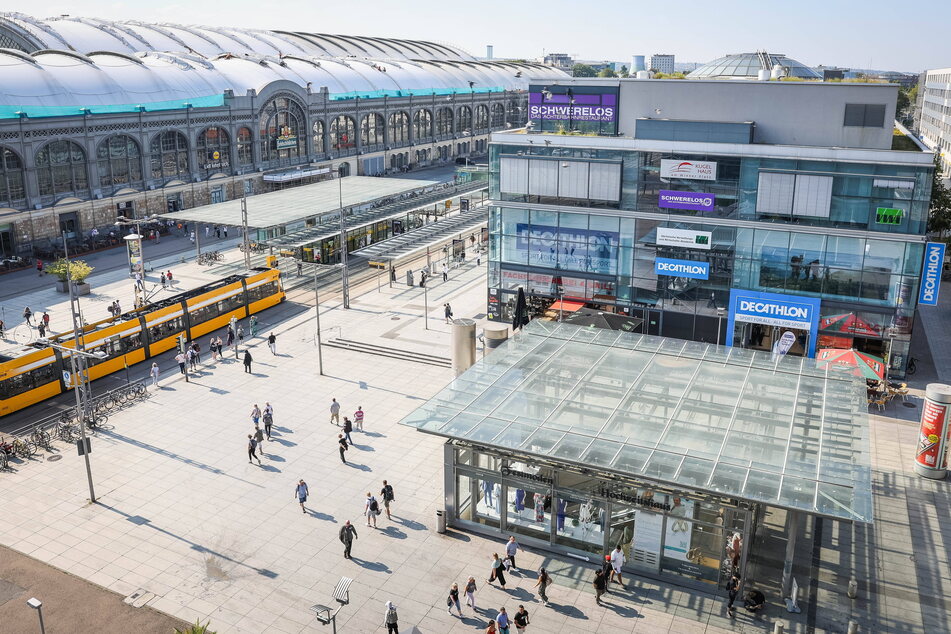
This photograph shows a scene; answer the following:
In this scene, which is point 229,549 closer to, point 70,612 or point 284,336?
point 70,612

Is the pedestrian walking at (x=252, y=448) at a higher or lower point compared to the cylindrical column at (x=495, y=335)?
lower

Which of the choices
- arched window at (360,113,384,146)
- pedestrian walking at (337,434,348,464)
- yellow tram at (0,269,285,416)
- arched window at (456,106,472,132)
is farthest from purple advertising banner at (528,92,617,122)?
arched window at (456,106,472,132)

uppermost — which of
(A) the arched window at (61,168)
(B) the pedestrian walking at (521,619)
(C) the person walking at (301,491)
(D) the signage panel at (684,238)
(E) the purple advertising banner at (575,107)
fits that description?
(E) the purple advertising banner at (575,107)

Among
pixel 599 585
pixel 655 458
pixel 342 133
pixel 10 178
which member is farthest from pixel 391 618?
pixel 342 133

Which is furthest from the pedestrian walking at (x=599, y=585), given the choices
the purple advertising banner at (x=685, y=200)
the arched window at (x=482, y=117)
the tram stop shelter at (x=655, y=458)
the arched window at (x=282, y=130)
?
the arched window at (x=482, y=117)

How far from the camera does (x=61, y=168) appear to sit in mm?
70375

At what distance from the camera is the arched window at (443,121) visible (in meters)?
126

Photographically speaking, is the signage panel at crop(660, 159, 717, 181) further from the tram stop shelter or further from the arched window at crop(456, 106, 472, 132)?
the arched window at crop(456, 106, 472, 132)

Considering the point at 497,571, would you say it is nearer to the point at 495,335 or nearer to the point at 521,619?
the point at 521,619

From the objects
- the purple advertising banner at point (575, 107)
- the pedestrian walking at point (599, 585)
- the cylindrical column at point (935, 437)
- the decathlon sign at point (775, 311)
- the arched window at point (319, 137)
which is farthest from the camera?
the arched window at point (319, 137)

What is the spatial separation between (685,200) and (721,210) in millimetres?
2005

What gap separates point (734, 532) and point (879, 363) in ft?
59.0

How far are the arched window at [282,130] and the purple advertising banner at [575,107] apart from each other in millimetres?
52902

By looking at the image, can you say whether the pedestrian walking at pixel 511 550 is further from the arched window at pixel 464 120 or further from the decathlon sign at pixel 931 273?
the arched window at pixel 464 120
